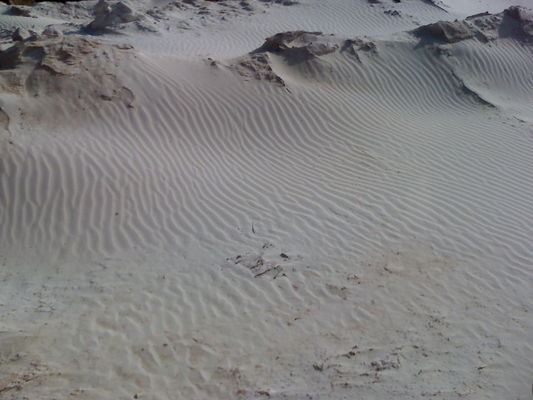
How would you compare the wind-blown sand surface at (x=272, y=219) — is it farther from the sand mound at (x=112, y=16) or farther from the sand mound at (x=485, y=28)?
the sand mound at (x=112, y=16)

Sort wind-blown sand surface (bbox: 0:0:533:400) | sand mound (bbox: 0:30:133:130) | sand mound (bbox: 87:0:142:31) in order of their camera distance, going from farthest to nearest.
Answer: sand mound (bbox: 87:0:142:31) → sand mound (bbox: 0:30:133:130) → wind-blown sand surface (bbox: 0:0:533:400)

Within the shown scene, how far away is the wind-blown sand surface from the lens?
14.8 ft

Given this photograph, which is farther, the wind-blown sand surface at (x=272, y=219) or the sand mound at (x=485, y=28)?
the sand mound at (x=485, y=28)

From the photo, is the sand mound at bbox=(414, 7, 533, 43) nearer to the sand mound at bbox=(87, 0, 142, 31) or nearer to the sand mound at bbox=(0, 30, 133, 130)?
the sand mound at bbox=(0, 30, 133, 130)

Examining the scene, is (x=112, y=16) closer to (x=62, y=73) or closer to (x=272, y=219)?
(x=62, y=73)

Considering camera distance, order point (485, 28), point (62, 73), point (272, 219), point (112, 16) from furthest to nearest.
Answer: point (112, 16) → point (485, 28) → point (62, 73) → point (272, 219)

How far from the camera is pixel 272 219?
22.0ft

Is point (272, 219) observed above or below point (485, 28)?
below

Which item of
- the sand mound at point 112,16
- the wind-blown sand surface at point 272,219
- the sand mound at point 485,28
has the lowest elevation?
the wind-blown sand surface at point 272,219

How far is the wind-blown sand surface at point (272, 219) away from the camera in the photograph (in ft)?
14.8

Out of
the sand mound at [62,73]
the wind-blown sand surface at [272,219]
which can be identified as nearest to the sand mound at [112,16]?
the wind-blown sand surface at [272,219]

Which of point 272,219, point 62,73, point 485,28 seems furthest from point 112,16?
point 272,219

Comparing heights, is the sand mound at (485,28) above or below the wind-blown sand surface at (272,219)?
above

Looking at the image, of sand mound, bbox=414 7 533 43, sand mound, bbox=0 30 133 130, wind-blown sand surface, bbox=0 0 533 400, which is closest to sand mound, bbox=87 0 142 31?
wind-blown sand surface, bbox=0 0 533 400
